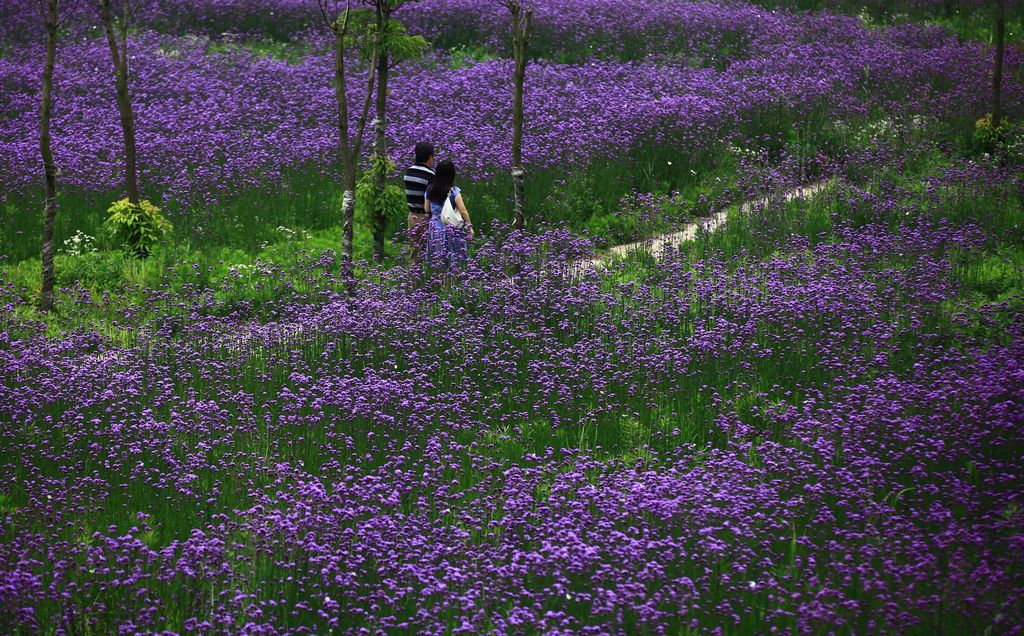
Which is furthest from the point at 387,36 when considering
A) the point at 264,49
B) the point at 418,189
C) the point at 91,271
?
the point at 264,49

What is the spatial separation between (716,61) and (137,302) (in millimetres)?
13633

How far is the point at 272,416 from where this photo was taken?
320 inches

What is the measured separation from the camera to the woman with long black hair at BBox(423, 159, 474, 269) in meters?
11.6

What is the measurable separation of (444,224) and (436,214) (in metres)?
0.20

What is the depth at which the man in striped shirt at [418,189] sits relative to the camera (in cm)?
1227

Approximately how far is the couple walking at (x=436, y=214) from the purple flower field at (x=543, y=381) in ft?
1.72

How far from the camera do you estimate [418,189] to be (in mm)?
12398

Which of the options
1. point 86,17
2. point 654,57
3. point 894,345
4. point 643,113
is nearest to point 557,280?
point 894,345

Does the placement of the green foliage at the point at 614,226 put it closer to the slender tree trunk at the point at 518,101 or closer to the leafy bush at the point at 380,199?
the slender tree trunk at the point at 518,101

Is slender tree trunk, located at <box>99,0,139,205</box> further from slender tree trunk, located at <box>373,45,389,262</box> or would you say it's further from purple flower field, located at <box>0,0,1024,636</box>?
slender tree trunk, located at <box>373,45,389,262</box>

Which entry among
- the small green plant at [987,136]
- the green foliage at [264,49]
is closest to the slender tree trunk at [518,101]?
the small green plant at [987,136]

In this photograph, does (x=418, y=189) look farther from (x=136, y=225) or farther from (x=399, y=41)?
(x=136, y=225)

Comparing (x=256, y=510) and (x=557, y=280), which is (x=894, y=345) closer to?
(x=557, y=280)

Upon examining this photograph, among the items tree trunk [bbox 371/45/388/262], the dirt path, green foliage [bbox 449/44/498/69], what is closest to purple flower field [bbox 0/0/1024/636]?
the dirt path
